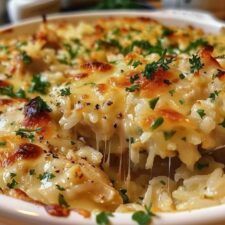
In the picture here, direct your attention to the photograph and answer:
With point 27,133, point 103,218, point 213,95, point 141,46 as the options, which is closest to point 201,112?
point 213,95

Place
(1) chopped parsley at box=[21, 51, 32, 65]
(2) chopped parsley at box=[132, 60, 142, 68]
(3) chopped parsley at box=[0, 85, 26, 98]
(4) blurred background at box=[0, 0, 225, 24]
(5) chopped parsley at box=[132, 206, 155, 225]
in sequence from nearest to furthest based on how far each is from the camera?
(5) chopped parsley at box=[132, 206, 155, 225], (2) chopped parsley at box=[132, 60, 142, 68], (3) chopped parsley at box=[0, 85, 26, 98], (1) chopped parsley at box=[21, 51, 32, 65], (4) blurred background at box=[0, 0, 225, 24]

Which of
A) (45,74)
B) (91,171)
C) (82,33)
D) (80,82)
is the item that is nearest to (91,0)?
(82,33)

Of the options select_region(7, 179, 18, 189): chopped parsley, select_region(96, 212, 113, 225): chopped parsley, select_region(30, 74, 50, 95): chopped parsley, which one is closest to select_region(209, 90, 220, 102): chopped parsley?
select_region(96, 212, 113, 225): chopped parsley

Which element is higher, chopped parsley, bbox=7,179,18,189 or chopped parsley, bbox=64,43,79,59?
chopped parsley, bbox=64,43,79,59

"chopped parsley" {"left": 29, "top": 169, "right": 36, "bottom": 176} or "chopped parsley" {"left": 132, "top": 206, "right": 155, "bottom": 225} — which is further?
"chopped parsley" {"left": 29, "top": 169, "right": 36, "bottom": 176}

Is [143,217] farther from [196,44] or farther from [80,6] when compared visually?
[80,6]

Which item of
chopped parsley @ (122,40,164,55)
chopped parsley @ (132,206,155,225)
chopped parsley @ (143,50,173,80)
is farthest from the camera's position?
chopped parsley @ (122,40,164,55)

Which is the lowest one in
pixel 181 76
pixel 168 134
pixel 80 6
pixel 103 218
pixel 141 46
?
pixel 103 218

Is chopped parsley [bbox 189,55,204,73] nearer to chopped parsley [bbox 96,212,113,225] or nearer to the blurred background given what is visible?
chopped parsley [bbox 96,212,113,225]
